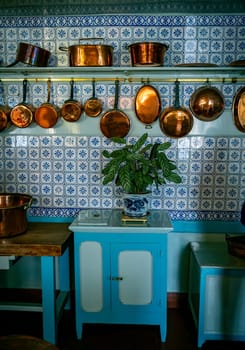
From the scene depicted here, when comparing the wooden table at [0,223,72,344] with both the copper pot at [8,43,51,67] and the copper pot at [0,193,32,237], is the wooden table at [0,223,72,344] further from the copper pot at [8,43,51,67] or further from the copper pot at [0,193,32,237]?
the copper pot at [8,43,51,67]

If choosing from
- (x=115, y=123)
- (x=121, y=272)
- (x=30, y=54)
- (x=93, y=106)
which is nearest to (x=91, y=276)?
(x=121, y=272)

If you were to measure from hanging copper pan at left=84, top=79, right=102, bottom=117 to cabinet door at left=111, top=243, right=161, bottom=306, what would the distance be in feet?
2.95

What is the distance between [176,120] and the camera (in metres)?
2.40

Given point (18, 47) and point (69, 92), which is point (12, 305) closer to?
point (69, 92)

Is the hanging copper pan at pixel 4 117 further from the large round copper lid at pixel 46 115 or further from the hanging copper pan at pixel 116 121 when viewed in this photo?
the hanging copper pan at pixel 116 121

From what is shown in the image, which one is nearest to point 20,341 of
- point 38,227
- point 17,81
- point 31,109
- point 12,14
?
point 38,227

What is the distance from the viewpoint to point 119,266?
2168 mm

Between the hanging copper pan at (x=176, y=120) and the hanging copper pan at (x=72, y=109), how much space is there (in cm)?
56

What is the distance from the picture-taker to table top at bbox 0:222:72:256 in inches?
80.2

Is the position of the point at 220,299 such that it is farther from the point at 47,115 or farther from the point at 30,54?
the point at 30,54

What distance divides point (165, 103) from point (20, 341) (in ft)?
5.61

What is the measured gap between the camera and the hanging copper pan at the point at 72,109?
7.91 ft

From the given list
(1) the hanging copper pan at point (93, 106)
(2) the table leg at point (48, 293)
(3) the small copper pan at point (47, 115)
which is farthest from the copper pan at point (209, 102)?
(2) the table leg at point (48, 293)

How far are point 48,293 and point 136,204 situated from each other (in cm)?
74
